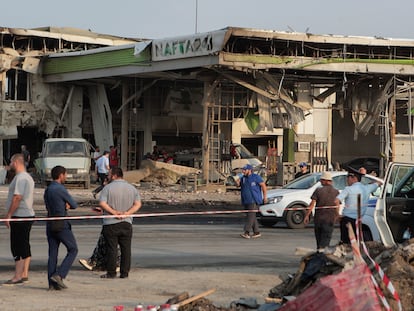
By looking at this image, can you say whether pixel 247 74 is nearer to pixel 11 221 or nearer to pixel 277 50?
pixel 277 50

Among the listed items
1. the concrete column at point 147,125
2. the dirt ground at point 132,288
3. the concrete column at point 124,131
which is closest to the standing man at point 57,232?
the dirt ground at point 132,288

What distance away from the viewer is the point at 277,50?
119 ft

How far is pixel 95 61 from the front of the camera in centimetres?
4062

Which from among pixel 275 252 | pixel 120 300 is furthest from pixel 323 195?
pixel 120 300

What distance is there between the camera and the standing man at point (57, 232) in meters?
11.6

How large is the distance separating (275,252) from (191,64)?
19944 mm

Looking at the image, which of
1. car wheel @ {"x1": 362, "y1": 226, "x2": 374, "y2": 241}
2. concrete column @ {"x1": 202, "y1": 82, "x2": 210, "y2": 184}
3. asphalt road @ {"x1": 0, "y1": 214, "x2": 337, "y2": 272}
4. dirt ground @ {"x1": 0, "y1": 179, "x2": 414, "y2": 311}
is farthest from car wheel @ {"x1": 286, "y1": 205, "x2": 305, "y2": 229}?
concrete column @ {"x1": 202, "y1": 82, "x2": 210, "y2": 184}

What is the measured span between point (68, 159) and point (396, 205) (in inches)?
956

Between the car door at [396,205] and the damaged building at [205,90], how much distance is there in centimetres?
2002

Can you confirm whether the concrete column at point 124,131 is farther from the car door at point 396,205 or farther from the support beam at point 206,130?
the car door at point 396,205

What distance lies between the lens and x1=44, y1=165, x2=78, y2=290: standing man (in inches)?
457

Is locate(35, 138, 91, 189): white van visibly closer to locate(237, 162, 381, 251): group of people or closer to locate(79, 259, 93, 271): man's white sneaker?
locate(237, 162, 381, 251): group of people

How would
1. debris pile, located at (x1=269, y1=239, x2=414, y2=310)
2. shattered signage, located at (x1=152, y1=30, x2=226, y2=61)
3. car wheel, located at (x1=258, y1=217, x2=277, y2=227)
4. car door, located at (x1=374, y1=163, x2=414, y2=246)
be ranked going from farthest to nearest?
shattered signage, located at (x1=152, y1=30, x2=226, y2=61), car wheel, located at (x1=258, y1=217, x2=277, y2=227), car door, located at (x1=374, y1=163, x2=414, y2=246), debris pile, located at (x1=269, y1=239, x2=414, y2=310)

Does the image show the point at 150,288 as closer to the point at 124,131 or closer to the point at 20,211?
the point at 20,211
